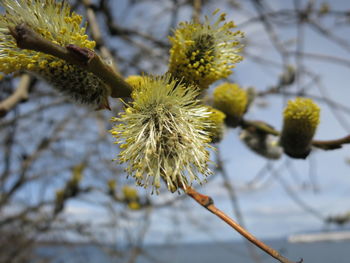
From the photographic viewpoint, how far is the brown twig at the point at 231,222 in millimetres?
584

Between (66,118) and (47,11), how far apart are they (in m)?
3.51

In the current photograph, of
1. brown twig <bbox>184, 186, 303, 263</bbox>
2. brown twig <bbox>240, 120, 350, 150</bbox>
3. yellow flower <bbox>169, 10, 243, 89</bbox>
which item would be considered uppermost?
yellow flower <bbox>169, 10, 243, 89</bbox>

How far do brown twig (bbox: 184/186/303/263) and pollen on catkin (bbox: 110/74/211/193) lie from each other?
56mm

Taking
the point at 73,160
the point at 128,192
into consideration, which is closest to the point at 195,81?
the point at 128,192

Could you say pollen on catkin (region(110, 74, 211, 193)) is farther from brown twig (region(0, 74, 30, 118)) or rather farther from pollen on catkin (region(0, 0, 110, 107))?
brown twig (region(0, 74, 30, 118))

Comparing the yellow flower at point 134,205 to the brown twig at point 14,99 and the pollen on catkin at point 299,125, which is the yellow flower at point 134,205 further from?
the pollen on catkin at point 299,125

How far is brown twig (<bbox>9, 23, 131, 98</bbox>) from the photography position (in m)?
0.53

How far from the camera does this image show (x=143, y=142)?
0.78m

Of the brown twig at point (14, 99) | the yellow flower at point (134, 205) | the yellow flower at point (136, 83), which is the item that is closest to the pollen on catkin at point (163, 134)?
the yellow flower at point (136, 83)

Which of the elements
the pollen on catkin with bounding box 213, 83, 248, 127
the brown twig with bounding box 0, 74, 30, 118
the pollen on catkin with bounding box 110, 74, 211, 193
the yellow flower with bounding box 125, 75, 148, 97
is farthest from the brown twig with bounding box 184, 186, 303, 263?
the brown twig with bounding box 0, 74, 30, 118

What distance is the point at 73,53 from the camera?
0.59 m

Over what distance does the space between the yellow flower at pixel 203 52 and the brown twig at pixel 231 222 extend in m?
0.30

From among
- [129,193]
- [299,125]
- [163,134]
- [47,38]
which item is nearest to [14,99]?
[47,38]

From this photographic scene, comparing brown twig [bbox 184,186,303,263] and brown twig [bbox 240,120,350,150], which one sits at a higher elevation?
brown twig [bbox 240,120,350,150]
